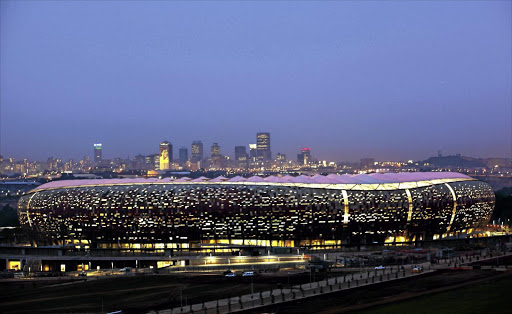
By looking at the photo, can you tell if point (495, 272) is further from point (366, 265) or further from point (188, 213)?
point (188, 213)

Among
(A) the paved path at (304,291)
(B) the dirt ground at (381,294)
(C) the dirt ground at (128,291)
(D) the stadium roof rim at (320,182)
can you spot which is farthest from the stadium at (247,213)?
(B) the dirt ground at (381,294)

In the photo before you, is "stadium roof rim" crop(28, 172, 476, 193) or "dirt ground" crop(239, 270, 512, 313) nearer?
"dirt ground" crop(239, 270, 512, 313)

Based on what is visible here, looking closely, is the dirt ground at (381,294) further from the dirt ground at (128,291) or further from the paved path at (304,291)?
the dirt ground at (128,291)

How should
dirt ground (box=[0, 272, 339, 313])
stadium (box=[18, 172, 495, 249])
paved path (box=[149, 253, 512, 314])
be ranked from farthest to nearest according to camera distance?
stadium (box=[18, 172, 495, 249]) → dirt ground (box=[0, 272, 339, 313]) → paved path (box=[149, 253, 512, 314])

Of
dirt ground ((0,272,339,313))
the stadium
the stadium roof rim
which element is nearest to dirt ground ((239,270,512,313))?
dirt ground ((0,272,339,313))

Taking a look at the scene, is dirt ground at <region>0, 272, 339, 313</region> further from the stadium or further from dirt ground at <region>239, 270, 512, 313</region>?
the stadium

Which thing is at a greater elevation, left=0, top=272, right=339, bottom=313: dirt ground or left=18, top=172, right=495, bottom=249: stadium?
left=18, top=172, right=495, bottom=249: stadium

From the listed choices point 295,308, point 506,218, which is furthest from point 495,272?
point 506,218

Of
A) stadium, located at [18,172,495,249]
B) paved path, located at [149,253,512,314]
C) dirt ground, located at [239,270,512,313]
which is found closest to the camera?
dirt ground, located at [239,270,512,313]

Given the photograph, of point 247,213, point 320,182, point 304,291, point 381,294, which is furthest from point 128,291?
point 320,182
